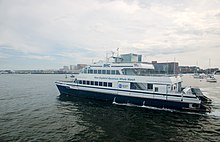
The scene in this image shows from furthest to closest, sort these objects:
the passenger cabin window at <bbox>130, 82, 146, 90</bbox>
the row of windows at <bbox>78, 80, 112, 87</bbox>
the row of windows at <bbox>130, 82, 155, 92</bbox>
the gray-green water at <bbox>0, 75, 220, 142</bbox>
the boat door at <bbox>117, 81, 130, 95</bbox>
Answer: the row of windows at <bbox>78, 80, 112, 87</bbox> → the boat door at <bbox>117, 81, 130, 95</bbox> → the passenger cabin window at <bbox>130, 82, 146, 90</bbox> → the row of windows at <bbox>130, 82, 155, 92</bbox> → the gray-green water at <bbox>0, 75, 220, 142</bbox>

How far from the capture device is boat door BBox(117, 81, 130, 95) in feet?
91.5

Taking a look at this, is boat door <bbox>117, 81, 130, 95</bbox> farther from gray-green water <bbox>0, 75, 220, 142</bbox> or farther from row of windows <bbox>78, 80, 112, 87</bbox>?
gray-green water <bbox>0, 75, 220, 142</bbox>

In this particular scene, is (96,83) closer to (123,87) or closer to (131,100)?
(123,87)

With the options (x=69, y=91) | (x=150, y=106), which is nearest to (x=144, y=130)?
(x=150, y=106)

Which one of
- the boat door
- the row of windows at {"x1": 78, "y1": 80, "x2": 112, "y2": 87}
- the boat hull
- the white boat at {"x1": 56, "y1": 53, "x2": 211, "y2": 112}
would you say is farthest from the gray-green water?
the row of windows at {"x1": 78, "y1": 80, "x2": 112, "y2": 87}

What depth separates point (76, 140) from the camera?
579 inches

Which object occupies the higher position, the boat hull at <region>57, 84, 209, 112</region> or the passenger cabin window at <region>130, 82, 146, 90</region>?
the passenger cabin window at <region>130, 82, 146, 90</region>

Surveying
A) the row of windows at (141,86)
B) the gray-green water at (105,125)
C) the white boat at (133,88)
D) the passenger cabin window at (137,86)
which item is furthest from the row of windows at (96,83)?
the gray-green water at (105,125)

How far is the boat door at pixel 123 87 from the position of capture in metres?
27.9

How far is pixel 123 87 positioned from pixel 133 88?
1672 mm

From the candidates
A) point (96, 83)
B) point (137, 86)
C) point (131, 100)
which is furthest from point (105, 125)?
point (96, 83)

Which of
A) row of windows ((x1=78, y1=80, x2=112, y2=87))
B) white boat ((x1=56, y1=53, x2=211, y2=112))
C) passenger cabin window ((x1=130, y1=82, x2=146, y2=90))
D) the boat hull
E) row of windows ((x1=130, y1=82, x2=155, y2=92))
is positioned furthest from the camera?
row of windows ((x1=78, y1=80, x2=112, y2=87))

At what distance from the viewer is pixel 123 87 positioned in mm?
28750

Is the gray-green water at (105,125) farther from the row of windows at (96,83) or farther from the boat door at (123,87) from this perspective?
the row of windows at (96,83)
